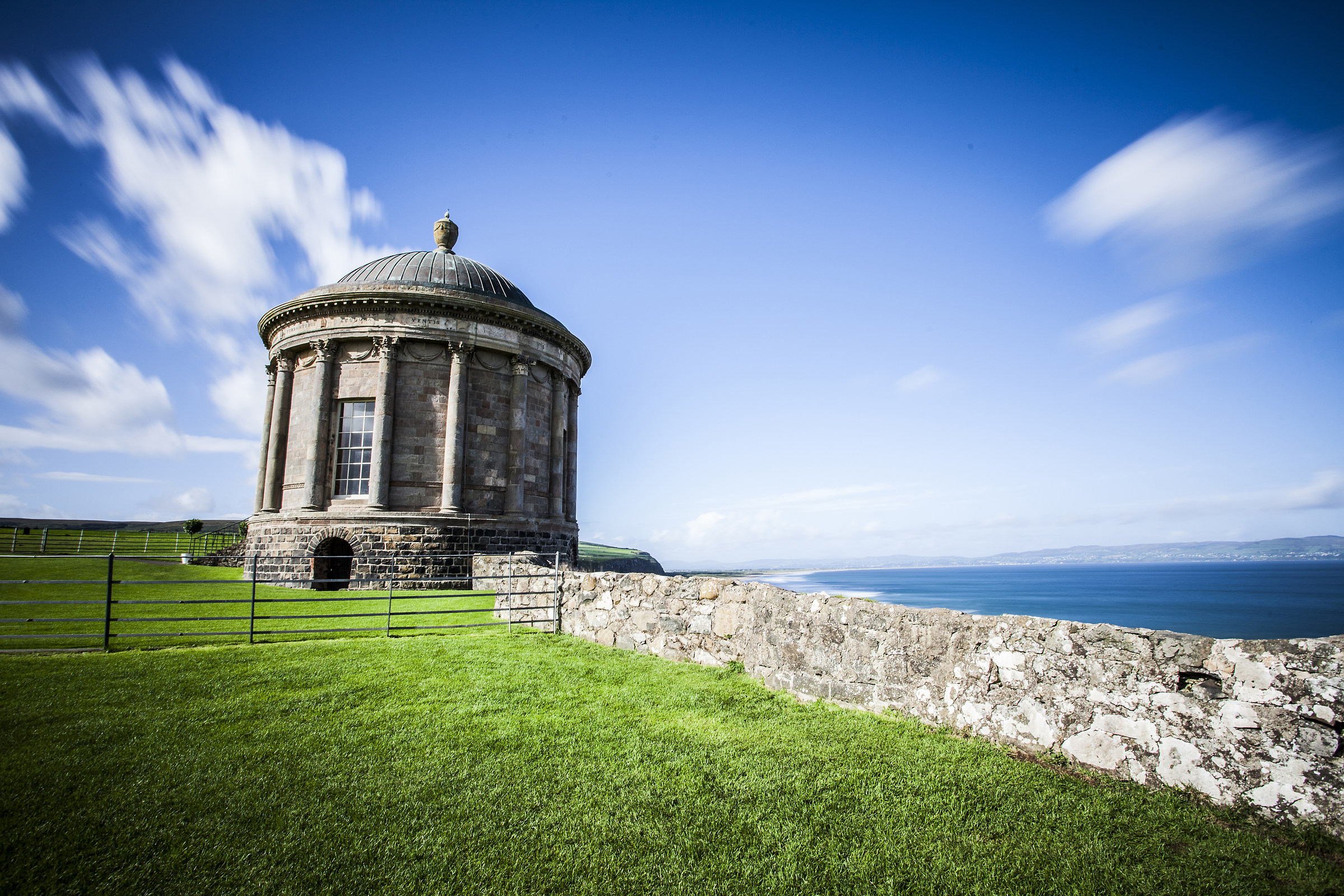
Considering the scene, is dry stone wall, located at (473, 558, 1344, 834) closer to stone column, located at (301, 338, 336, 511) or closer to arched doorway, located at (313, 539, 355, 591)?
arched doorway, located at (313, 539, 355, 591)

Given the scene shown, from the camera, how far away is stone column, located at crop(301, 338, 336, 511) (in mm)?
21031

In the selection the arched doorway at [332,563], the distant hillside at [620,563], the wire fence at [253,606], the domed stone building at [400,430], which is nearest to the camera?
the wire fence at [253,606]

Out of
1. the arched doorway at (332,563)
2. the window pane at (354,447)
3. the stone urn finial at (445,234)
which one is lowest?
the arched doorway at (332,563)

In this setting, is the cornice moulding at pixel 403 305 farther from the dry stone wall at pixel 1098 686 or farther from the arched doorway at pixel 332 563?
the dry stone wall at pixel 1098 686

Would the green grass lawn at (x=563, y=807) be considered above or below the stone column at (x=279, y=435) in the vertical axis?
below

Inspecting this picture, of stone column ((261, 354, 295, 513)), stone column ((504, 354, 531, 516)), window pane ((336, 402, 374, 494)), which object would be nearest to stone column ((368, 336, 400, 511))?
window pane ((336, 402, 374, 494))

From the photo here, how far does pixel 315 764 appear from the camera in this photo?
493cm

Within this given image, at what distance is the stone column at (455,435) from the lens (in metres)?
21.2

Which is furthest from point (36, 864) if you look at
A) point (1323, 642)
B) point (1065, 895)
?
point (1323, 642)

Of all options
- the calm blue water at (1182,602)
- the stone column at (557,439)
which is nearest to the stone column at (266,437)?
the stone column at (557,439)

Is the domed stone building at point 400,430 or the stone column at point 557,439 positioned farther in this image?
the stone column at point 557,439

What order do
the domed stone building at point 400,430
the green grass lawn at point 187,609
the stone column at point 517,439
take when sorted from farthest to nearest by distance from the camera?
the stone column at point 517,439 < the domed stone building at point 400,430 < the green grass lawn at point 187,609

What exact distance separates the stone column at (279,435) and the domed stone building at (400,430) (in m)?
0.05

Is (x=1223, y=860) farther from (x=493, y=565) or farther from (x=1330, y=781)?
(x=493, y=565)
